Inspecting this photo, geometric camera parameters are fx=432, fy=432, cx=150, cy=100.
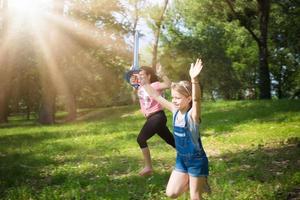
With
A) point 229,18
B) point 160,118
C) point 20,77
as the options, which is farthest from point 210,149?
point 20,77

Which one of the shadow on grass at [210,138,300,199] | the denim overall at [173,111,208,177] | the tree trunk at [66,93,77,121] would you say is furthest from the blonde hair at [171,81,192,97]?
the tree trunk at [66,93,77,121]

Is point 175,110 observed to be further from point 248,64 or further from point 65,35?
point 248,64

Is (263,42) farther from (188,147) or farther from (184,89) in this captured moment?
(188,147)

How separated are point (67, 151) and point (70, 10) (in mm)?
27289

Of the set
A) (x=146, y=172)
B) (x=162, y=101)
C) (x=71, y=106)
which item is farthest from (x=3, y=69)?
(x=162, y=101)

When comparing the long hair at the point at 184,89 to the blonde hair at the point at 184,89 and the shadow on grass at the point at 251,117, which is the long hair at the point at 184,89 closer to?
the blonde hair at the point at 184,89

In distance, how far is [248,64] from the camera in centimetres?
6312

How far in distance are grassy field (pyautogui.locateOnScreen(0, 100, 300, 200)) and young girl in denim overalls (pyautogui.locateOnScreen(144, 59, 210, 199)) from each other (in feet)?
4.58

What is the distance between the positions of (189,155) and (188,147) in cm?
12

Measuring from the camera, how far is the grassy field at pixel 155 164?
8523mm

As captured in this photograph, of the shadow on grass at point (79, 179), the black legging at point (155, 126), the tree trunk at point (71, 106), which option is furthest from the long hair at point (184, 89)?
the tree trunk at point (71, 106)

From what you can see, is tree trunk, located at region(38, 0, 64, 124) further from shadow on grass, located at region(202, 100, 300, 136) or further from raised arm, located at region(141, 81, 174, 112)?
raised arm, located at region(141, 81, 174, 112)

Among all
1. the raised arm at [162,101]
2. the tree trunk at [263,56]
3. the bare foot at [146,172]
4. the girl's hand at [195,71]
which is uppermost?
the tree trunk at [263,56]

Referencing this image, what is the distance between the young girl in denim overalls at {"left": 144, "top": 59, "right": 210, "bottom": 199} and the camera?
241 inches
